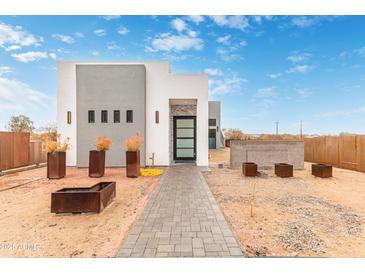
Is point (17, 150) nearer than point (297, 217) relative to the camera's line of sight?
No


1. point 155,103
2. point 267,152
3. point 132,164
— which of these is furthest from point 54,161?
point 267,152

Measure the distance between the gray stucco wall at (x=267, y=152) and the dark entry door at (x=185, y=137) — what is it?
259 centimetres

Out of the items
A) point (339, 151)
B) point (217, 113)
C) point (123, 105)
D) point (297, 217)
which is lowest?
point (297, 217)

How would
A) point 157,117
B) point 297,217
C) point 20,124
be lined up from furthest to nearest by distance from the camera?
1. point 20,124
2. point 157,117
3. point 297,217

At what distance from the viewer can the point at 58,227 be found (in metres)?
3.43

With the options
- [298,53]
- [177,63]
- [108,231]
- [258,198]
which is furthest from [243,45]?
[108,231]

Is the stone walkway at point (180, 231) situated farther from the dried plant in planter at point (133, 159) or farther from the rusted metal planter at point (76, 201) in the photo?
the dried plant in planter at point (133, 159)

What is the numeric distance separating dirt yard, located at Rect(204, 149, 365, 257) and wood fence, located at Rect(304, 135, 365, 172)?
3785 millimetres

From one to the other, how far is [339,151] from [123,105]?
1242 centimetres

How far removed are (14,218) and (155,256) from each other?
10.8 feet

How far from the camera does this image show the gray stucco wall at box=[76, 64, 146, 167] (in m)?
10.1

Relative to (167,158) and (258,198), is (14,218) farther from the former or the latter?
(167,158)

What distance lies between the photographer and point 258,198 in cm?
523

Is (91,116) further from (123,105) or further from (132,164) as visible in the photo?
(132,164)
